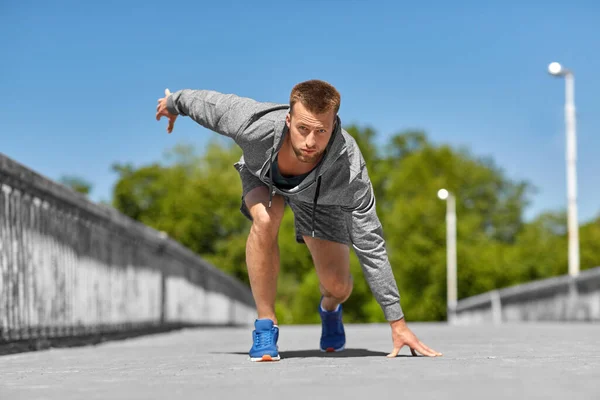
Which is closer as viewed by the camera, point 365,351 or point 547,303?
point 365,351

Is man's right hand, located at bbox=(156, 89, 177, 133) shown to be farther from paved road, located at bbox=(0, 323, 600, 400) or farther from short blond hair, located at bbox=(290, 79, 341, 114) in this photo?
paved road, located at bbox=(0, 323, 600, 400)

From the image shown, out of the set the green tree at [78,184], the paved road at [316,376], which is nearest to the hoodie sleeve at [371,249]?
the paved road at [316,376]

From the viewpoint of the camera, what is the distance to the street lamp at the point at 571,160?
22516mm

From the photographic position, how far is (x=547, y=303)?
66.7 ft

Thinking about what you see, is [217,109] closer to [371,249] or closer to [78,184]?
[371,249]

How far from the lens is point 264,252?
554 centimetres

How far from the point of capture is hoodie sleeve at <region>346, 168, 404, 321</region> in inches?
218

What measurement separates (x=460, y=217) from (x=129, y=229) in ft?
186

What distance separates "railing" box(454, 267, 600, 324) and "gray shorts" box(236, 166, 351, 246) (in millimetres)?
11916

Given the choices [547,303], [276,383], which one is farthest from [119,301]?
[547,303]

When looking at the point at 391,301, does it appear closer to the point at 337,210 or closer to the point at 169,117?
the point at 337,210

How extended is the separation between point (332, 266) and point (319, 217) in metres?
0.39

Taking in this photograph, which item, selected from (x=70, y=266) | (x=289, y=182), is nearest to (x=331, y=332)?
(x=289, y=182)

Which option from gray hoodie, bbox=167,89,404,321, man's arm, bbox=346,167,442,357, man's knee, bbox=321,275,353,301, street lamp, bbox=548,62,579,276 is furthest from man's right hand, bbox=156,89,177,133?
street lamp, bbox=548,62,579,276
